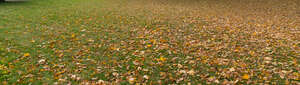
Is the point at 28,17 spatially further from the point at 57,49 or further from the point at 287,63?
the point at 287,63

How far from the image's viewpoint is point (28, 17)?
13.5 meters

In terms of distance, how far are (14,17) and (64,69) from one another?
955cm

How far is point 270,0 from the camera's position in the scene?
20.1m

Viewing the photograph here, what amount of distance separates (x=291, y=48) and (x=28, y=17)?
43.1ft

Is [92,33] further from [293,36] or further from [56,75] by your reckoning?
[293,36]

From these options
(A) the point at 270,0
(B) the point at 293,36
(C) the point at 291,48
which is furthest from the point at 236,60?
(A) the point at 270,0

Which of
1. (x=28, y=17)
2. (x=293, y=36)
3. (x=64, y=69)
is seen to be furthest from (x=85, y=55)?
(x=28, y=17)

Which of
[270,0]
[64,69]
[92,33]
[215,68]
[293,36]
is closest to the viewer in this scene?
[215,68]

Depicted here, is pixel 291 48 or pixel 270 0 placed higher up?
pixel 270 0

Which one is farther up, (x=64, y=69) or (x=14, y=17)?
(x=14, y=17)

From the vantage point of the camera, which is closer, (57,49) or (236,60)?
(236,60)

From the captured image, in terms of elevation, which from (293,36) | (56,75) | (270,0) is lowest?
(56,75)

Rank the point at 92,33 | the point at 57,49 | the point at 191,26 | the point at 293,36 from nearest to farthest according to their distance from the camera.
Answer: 1. the point at 57,49
2. the point at 293,36
3. the point at 92,33
4. the point at 191,26

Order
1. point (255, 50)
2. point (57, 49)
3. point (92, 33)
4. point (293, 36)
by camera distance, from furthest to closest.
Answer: point (92, 33) → point (293, 36) → point (57, 49) → point (255, 50)
